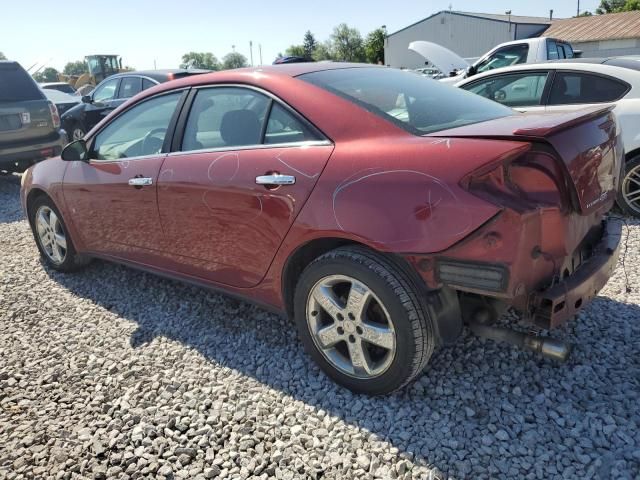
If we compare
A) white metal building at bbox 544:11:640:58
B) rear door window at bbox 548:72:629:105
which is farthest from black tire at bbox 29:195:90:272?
white metal building at bbox 544:11:640:58

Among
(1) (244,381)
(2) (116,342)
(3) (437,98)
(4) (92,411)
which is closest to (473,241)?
(3) (437,98)

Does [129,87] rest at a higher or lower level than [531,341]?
higher

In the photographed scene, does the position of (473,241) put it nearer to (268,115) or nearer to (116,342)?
(268,115)

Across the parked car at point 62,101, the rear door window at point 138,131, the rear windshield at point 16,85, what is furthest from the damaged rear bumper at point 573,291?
the parked car at point 62,101

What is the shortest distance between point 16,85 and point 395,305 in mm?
7876

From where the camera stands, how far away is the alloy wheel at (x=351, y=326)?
95.2 inches

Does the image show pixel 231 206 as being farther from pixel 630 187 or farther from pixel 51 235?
pixel 630 187

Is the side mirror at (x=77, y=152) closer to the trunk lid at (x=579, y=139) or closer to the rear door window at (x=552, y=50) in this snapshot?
the trunk lid at (x=579, y=139)

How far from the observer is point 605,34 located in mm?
36562

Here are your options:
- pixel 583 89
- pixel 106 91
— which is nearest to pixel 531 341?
pixel 583 89

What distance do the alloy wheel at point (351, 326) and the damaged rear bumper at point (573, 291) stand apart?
24.5 inches

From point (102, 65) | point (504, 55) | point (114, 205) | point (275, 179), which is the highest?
point (102, 65)

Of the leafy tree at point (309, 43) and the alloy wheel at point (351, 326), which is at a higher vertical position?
the leafy tree at point (309, 43)

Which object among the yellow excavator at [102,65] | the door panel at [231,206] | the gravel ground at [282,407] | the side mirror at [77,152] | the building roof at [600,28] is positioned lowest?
the gravel ground at [282,407]
